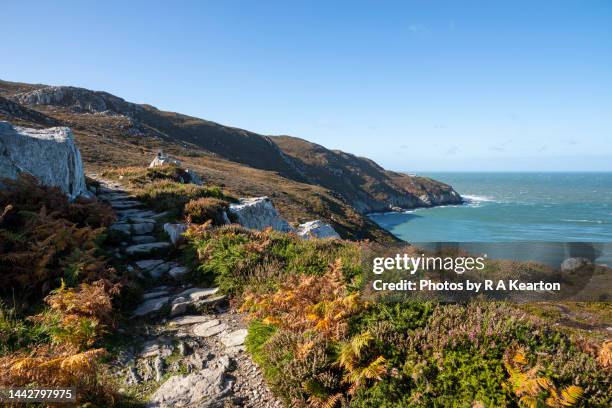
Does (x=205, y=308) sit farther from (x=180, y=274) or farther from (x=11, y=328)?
(x=11, y=328)

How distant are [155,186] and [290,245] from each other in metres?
11.4

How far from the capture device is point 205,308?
24.4 ft

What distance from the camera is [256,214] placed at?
742 inches

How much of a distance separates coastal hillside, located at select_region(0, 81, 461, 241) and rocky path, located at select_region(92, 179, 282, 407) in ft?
91.7

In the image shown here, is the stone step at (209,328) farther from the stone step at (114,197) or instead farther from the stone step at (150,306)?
the stone step at (114,197)

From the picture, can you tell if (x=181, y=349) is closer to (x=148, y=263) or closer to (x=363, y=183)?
(x=148, y=263)

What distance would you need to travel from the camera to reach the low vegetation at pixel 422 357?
4.09m

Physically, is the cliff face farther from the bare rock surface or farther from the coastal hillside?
the bare rock surface

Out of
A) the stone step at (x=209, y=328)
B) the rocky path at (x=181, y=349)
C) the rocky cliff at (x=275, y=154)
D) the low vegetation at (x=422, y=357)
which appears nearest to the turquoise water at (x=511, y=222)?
the rocky cliff at (x=275, y=154)

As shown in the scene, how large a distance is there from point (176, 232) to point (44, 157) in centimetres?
570

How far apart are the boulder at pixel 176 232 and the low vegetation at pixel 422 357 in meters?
5.17

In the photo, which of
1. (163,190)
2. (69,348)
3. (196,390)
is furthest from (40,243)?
(163,190)

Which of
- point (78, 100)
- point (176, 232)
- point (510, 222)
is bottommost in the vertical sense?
point (510, 222)

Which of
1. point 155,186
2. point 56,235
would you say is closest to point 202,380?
point 56,235
